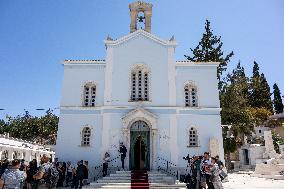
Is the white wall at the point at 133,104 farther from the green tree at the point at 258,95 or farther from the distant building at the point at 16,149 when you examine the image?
the green tree at the point at 258,95

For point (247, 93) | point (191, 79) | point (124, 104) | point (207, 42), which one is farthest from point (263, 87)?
point (124, 104)

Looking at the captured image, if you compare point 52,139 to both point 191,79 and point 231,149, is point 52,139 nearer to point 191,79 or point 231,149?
point 231,149

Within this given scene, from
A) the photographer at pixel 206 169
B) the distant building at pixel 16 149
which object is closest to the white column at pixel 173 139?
the photographer at pixel 206 169

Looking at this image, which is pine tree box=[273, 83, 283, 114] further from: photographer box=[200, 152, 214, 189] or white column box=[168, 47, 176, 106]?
photographer box=[200, 152, 214, 189]

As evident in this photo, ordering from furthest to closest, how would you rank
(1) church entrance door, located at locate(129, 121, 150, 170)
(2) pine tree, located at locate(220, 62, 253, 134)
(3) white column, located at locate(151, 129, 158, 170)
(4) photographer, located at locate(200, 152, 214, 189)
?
(2) pine tree, located at locate(220, 62, 253, 134) → (1) church entrance door, located at locate(129, 121, 150, 170) → (3) white column, located at locate(151, 129, 158, 170) → (4) photographer, located at locate(200, 152, 214, 189)

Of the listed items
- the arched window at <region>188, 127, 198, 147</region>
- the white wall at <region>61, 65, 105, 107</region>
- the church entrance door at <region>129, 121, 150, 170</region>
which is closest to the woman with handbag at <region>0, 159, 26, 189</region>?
the church entrance door at <region>129, 121, 150, 170</region>

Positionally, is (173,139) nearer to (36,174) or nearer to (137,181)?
(137,181)

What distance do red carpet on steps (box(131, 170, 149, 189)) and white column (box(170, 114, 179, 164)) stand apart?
101 inches

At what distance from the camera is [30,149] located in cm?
4425

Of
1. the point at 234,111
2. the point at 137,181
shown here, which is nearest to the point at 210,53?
the point at 234,111

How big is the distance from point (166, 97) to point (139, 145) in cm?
412

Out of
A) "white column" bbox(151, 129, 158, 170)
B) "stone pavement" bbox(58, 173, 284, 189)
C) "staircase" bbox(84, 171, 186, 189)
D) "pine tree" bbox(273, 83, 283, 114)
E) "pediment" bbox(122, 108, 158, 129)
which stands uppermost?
"pine tree" bbox(273, 83, 283, 114)

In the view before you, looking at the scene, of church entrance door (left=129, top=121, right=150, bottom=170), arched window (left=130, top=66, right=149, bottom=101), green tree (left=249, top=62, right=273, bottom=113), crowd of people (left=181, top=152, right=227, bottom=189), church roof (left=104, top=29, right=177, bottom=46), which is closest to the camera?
crowd of people (left=181, top=152, right=227, bottom=189)

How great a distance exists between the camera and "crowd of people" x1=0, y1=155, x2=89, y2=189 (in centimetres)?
762
